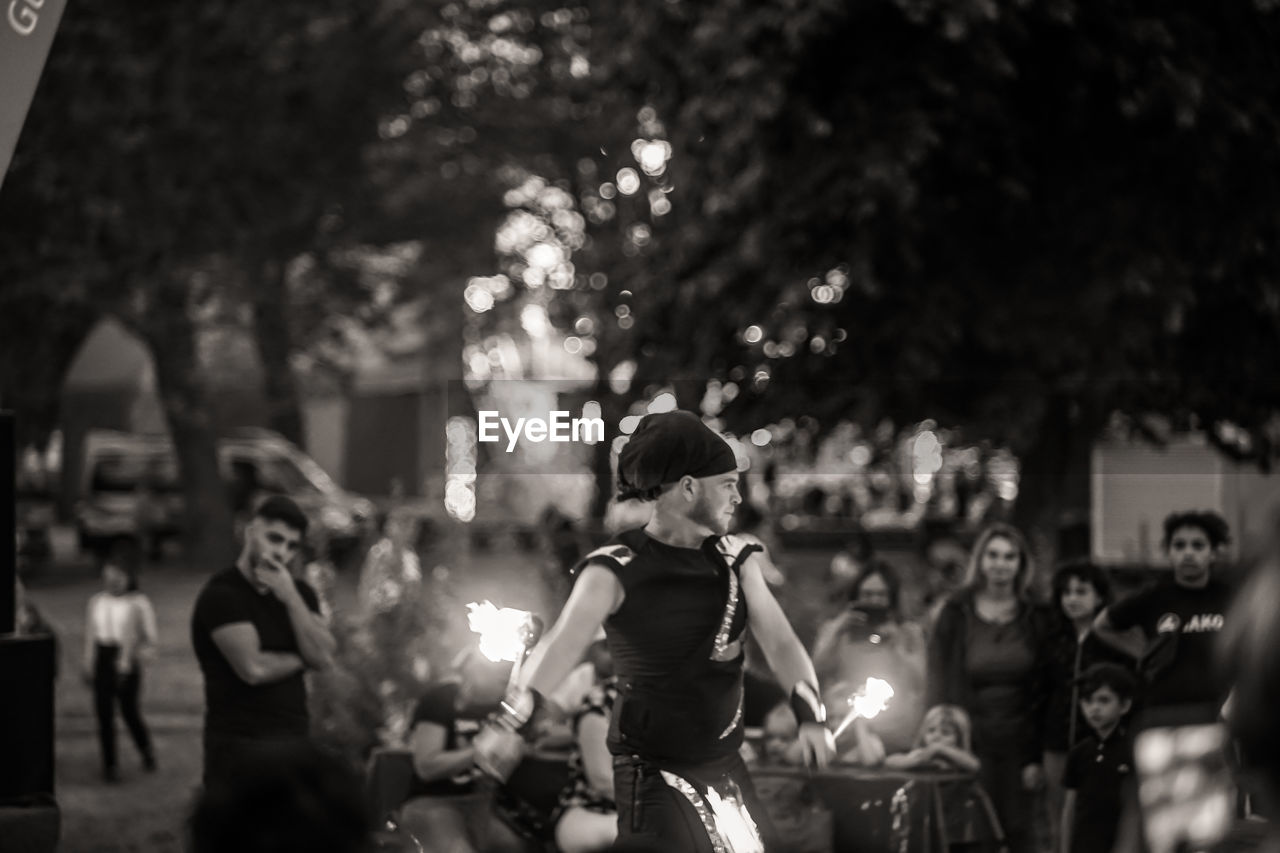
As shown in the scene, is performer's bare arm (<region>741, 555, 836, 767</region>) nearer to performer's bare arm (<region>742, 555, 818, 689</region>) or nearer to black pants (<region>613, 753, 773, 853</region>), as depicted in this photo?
performer's bare arm (<region>742, 555, 818, 689</region>)

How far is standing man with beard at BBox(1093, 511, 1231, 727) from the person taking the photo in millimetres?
7531

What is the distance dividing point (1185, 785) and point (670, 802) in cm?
225

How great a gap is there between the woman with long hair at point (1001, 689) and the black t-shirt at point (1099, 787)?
0.48m

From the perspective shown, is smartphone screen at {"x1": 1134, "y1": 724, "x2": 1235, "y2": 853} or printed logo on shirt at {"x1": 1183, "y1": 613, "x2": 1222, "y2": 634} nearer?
smartphone screen at {"x1": 1134, "y1": 724, "x2": 1235, "y2": 853}

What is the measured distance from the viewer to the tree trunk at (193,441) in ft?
83.2

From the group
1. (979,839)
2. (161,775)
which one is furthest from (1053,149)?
(161,775)

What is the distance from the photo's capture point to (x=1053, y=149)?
1341 cm

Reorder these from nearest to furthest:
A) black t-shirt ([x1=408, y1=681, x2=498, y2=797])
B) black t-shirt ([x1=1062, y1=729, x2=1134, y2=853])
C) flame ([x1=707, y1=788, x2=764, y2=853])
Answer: flame ([x1=707, y1=788, x2=764, y2=853])
black t-shirt ([x1=1062, y1=729, x2=1134, y2=853])
black t-shirt ([x1=408, y1=681, x2=498, y2=797])

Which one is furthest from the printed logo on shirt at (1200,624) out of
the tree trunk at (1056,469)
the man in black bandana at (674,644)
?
the tree trunk at (1056,469)

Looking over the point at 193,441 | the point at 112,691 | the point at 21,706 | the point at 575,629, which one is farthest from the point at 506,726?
the point at 193,441

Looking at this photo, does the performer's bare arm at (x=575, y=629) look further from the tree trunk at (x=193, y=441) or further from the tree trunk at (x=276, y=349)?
the tree trunk at (x=193, y=441)

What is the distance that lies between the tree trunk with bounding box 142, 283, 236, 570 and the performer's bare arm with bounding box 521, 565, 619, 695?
2082 centimetres

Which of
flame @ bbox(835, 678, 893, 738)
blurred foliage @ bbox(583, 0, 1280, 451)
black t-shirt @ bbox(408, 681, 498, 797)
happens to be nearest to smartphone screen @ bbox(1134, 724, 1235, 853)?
flame @ bbox(835, 678, 893, 738)

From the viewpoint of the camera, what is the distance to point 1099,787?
757 cm
